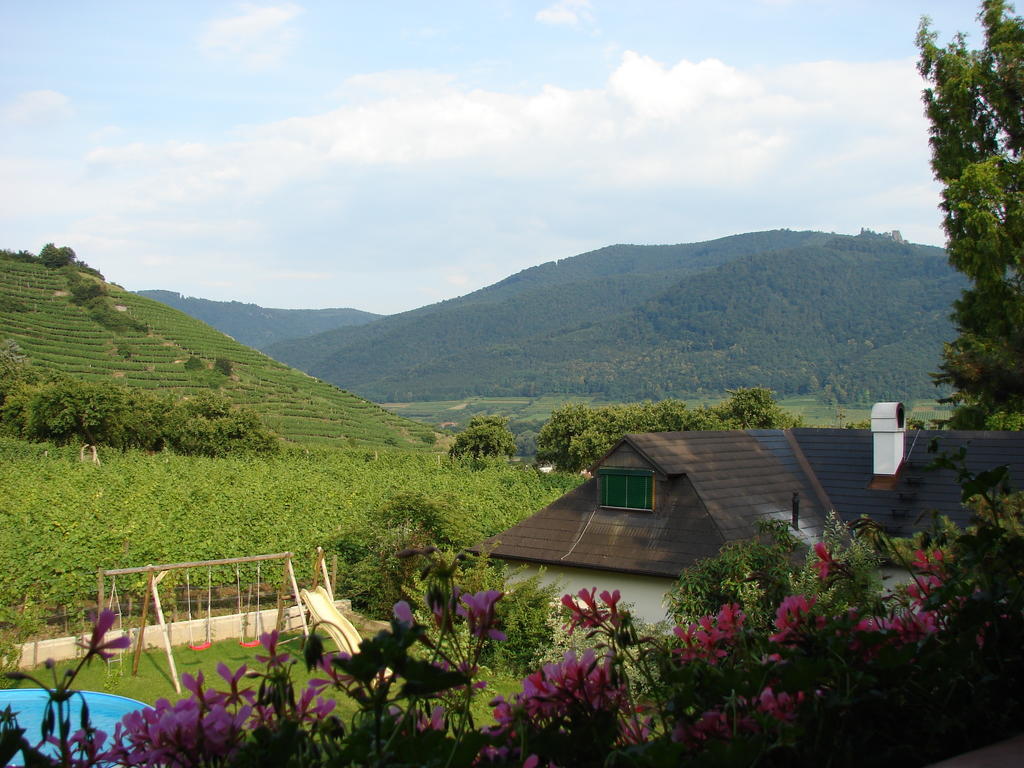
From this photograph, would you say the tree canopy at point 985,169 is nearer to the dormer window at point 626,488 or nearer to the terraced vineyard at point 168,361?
the dormer window at point 626,488

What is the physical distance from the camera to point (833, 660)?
143cm

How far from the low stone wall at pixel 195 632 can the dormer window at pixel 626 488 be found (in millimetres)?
6022

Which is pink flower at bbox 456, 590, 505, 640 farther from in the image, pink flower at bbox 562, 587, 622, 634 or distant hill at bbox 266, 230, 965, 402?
distant hill at bbox 266, 230, 965, 402

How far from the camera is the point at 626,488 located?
14219 mm

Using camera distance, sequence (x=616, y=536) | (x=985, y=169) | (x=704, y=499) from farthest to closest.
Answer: (x=985, y=169)
(x=616, y=536)
(x=704, y=499)

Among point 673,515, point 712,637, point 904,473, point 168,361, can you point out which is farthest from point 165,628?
point 168,361

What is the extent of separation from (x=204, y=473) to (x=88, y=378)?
1518 inches

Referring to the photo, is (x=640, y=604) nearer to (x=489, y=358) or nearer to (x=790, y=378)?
(x=790, y=378)

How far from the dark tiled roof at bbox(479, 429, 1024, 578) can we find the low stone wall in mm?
4696

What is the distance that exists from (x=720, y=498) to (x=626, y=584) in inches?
84.1

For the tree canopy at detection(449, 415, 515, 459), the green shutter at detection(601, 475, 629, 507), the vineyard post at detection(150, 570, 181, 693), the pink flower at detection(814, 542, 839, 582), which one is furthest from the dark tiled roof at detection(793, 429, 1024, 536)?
the tree canopy at detection(449, 415, 515, 459)

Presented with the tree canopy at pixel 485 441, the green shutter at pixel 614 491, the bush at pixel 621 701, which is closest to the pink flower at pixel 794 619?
the bush at pixel 621 701

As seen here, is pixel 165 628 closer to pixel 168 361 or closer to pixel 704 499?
pixel 704 499

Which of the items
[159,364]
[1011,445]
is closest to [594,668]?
[1011,445]
